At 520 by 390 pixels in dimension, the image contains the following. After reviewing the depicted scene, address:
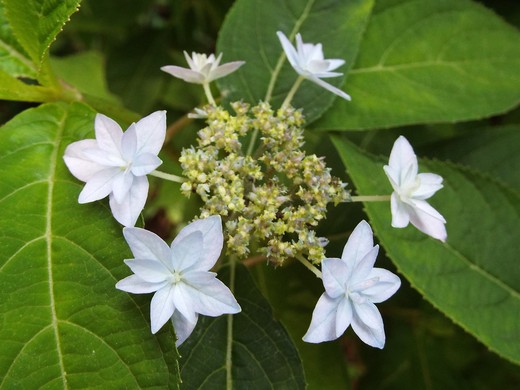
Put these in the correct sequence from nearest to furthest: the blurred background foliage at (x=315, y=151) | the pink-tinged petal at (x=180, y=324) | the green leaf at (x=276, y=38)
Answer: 1. the pink-tinged petal at (x=180, y=324)
2. the green leaf at (x=276, y=38)
3. the blurred background foliage at (x=315, y=151)

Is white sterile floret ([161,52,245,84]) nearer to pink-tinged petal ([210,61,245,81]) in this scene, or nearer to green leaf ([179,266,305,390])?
pink-tinged petal ([210,61,245,81])

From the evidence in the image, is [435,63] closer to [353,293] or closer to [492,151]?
[492,151]

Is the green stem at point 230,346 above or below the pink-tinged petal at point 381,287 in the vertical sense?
below

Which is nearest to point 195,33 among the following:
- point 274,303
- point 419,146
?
point 419,146

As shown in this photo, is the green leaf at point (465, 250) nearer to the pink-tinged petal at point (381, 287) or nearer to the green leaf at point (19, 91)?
the pink-tinged petal at point (381, 287)

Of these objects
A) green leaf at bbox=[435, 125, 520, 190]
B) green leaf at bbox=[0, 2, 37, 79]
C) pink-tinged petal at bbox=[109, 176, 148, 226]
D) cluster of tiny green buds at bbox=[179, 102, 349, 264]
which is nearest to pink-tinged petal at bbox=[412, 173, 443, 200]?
cluster of tiny green buds at bbox=[179, 102, 349, 264]

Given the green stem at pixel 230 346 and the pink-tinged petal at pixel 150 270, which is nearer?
the pink-tinged petal at pixel 150 270

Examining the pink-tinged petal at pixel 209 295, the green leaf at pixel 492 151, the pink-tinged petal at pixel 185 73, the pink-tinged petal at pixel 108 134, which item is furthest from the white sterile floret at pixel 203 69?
the green leaf at pixel 492 151

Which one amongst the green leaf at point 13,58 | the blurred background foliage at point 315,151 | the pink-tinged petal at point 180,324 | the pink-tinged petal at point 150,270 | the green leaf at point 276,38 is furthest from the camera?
the blurred background foliage at point 315,151
